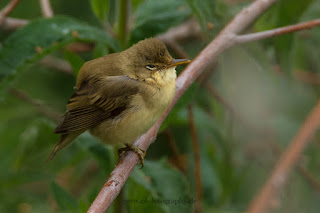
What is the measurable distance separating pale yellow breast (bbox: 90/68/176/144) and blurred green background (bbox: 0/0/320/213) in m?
0.10

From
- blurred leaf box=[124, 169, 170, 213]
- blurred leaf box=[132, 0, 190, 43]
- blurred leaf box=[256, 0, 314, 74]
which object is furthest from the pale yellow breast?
blurred leaf box=[256, 0, 314, 74]

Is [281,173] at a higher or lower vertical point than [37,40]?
lower

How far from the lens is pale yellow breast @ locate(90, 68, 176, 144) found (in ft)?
8.12

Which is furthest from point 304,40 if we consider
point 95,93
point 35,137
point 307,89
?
point 35,137

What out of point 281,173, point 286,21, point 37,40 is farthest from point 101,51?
point 281,173

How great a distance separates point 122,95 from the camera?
2.61 m

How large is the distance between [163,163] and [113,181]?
37.5 inches

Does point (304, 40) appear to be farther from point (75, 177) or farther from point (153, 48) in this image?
point (75, 177)

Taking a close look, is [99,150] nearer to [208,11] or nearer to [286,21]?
Answer: [208,11]

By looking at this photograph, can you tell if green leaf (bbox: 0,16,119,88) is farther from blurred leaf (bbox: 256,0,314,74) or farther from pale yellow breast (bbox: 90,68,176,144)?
blurred leaf (bbox: 256,0,314,74)

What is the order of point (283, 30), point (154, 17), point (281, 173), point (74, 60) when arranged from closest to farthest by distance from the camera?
1. point (281, 173)
2. point (283, 30)
3. point (74, 60)
4. point (154, 17)

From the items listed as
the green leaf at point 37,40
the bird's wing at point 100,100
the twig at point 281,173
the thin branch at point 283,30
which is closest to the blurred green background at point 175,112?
the green leaf at point 37,40

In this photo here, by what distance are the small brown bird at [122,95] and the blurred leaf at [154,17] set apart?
151mm

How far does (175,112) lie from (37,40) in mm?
824
